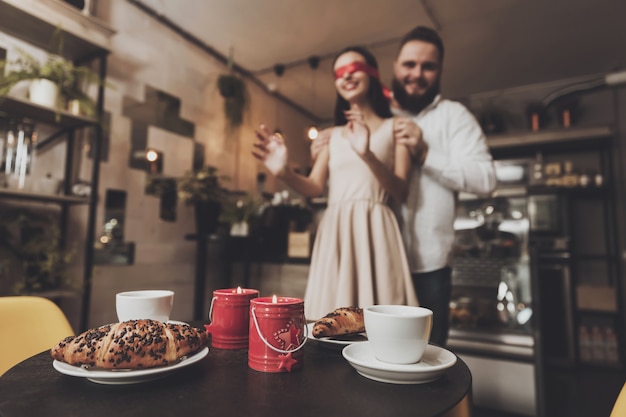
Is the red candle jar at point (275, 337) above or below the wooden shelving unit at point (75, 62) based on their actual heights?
below

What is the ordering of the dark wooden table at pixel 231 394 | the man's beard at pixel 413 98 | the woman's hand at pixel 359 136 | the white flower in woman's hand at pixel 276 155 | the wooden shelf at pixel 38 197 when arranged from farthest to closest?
the wooden shelf at pixel 38 197 < the man's beard at pixel 413 98 < the white flower in woman's hand at pixel 276 155 < the woman's hand at pixel 359 136 < the dark wooden table at pixel 231 394

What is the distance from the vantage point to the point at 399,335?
61 cm

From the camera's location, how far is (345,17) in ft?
11.0

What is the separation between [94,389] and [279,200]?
2.74 metres

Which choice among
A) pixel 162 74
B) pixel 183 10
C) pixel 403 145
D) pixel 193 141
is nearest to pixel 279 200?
pixel 193 141

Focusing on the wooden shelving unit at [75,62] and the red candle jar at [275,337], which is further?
the wooden shelving unit at [75,62]

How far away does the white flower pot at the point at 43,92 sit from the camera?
2.12 m

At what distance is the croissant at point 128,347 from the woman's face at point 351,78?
1056 mm

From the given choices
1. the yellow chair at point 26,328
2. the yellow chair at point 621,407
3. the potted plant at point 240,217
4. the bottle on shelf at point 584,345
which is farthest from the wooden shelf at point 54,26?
the bottle on shelf at point 584,345

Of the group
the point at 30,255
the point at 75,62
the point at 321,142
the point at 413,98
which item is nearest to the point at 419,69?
the point at 413,98

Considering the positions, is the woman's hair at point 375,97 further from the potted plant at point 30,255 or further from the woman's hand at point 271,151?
the potted plant at point 30,255

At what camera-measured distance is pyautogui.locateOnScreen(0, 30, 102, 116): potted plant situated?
2.04m

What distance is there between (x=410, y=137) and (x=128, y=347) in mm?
1085

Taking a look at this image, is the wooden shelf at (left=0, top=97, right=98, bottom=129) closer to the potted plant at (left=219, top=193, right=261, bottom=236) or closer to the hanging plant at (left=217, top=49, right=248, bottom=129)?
the potted plant at (left=219, top=193, right=261, bottom=236)
